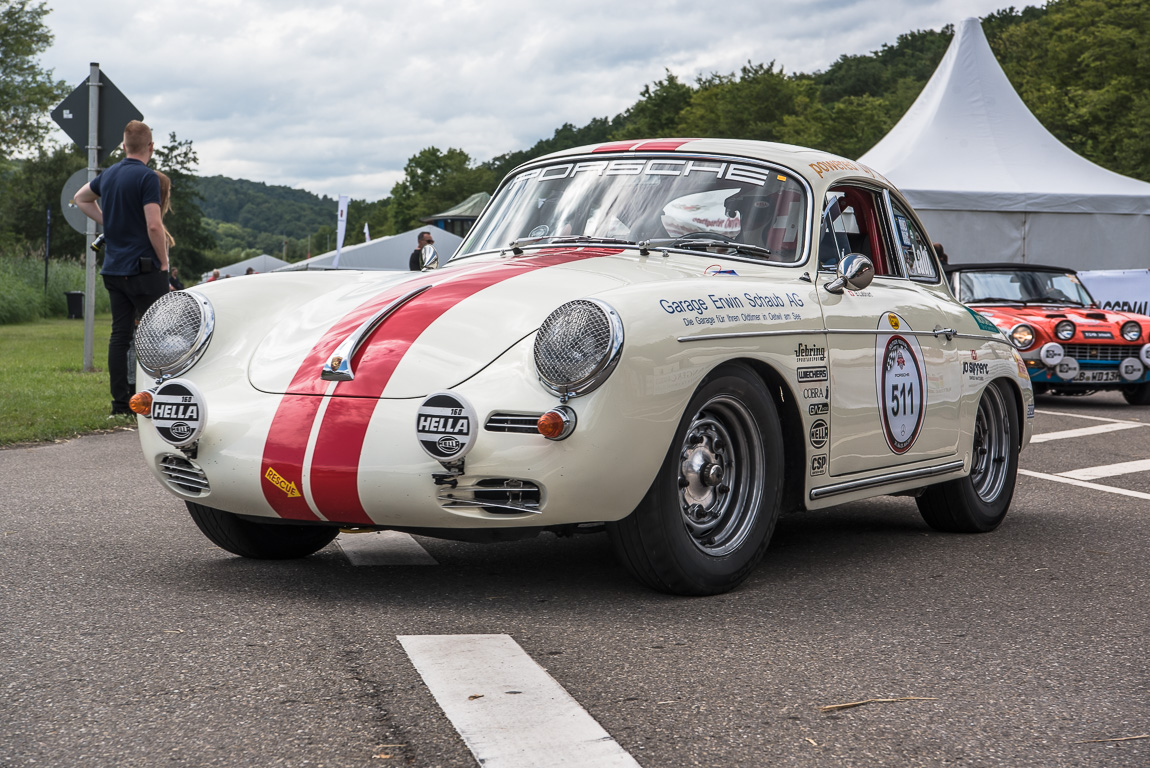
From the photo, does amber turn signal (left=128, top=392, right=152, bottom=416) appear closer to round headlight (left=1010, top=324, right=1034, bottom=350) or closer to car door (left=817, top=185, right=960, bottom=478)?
car door (left=817, top=185, right=960, bottom=478)

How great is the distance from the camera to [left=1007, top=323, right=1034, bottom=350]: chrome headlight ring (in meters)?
12.2

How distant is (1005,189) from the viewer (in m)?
19.1

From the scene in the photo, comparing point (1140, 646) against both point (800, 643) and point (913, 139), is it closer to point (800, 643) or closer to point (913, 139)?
point (800, 643)

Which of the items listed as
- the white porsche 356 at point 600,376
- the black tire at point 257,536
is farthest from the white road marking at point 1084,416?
the black tire at point 257,536

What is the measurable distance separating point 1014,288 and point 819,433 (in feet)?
32.1

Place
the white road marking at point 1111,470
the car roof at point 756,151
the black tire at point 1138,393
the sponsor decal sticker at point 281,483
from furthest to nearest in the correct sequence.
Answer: the black tire at point 1138,393 < the white road marking at point 1111,470 < the car roof at point 756,151 < the sponsor decal sticker at point 281,483

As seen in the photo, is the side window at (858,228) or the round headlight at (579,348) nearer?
the round headlight at (579,348)

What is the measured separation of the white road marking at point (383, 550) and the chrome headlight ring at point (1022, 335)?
872 cm

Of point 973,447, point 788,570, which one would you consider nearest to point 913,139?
point 973,447

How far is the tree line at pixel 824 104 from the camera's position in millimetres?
36750

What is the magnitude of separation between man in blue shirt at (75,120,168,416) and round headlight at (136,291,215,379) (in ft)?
14.2

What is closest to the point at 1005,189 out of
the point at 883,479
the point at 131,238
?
the point at 131,238

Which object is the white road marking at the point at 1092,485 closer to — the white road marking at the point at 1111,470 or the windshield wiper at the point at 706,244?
the white road marking at the point at 1111,470

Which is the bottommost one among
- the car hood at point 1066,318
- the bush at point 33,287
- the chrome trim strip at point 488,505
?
the bush at point 33,287
